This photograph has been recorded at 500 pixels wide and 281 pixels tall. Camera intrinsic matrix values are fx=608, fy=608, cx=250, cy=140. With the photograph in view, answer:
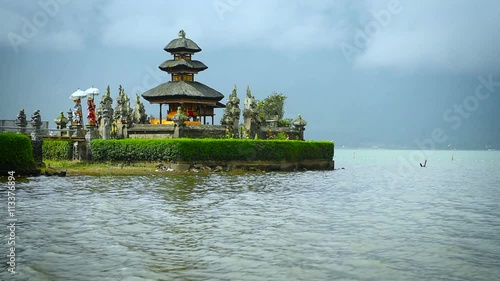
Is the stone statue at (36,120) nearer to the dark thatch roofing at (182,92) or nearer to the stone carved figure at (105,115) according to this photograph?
the stone carved figure at (105,115)

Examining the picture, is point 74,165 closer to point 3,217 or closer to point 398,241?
point 3,217

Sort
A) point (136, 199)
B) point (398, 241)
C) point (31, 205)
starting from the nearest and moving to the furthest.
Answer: point (398, 241) < point (31, 205) < point (136, 199)

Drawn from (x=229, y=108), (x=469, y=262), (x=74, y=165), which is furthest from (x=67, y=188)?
(x=229, y=108)

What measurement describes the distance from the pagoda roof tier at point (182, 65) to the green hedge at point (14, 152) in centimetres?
3014

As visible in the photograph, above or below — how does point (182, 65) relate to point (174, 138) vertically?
above

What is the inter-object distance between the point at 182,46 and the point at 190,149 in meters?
22.1

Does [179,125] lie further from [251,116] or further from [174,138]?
[251,116]

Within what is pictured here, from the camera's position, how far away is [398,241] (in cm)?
1823

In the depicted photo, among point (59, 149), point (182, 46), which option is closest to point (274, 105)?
point (182, 46)

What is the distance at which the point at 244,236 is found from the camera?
18750mm

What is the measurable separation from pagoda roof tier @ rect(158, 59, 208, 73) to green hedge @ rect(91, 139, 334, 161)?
1693 cm

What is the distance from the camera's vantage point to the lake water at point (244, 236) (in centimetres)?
1408

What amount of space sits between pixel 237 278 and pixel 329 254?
3.48m

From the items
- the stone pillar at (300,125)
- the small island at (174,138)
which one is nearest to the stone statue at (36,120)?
the small island at (174,138)
